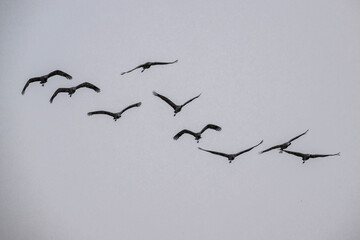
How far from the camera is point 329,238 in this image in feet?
59.7

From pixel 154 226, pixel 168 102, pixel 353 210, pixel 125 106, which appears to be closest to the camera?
pixel 168 102

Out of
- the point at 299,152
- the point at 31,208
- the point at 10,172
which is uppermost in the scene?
the point at 299,152

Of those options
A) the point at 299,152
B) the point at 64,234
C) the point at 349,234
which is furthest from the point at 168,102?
A: the point at 349,234

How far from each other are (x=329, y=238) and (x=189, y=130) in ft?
34.4

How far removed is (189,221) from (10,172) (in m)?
9.92

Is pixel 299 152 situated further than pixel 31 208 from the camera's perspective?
No

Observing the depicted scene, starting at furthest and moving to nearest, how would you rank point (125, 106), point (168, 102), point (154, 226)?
point (154, 226) → point (125, 106) → point (168, 102)

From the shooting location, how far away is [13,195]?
1892 centimetres

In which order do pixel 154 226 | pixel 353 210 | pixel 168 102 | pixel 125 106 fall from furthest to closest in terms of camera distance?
pixel 353 210, pixel 154 226, pixel 125 106, pixel 168 102

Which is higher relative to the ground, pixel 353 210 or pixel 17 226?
pixel 353 210

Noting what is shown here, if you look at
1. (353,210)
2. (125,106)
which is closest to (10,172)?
(125,106)

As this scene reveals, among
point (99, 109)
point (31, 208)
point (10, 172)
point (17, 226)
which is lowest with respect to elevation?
point (17, 226)

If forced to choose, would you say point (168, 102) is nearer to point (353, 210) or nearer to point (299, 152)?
point (299, 152)

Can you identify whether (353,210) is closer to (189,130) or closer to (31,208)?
(189,130)
